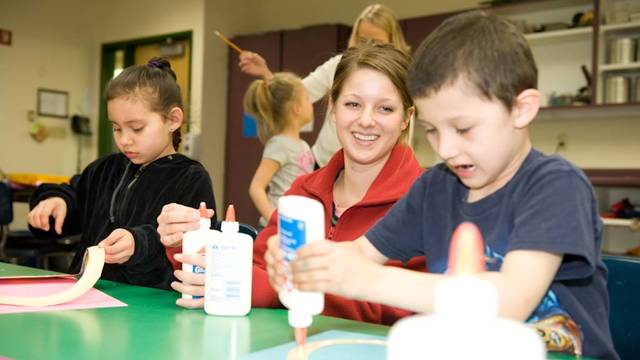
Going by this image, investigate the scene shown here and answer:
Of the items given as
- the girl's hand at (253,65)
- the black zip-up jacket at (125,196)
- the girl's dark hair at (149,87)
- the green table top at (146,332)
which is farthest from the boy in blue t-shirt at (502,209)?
the girl's hand at (253,65)

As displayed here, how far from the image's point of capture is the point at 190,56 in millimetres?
6387

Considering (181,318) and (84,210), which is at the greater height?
(84,210)

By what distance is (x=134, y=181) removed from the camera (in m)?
1.67

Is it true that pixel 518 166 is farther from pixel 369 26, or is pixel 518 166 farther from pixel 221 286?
pixel 369 26

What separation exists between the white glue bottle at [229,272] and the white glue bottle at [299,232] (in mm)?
239

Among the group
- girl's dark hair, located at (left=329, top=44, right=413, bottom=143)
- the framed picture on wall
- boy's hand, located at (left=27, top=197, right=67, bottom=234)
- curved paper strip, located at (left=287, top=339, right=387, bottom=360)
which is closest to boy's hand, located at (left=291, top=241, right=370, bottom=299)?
curved paper strip, located at (left=287, top=339, right=387, bottom=360)

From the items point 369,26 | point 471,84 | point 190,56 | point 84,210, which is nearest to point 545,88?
point 369,26

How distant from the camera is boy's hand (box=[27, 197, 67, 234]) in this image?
1.50 metres

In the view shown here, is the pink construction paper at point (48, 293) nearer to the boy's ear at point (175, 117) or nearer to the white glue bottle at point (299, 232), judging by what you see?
the white glue bottle at point (299, 232)

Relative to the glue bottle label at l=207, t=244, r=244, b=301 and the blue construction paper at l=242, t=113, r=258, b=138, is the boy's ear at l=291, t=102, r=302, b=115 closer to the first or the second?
the glue bottle label at l=207, t=244, r=244, b=301

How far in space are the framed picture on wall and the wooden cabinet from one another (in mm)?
1929

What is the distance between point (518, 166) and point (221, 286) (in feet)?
1.60

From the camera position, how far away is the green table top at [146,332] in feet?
2.62

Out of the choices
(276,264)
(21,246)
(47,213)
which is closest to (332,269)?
(276,264)
